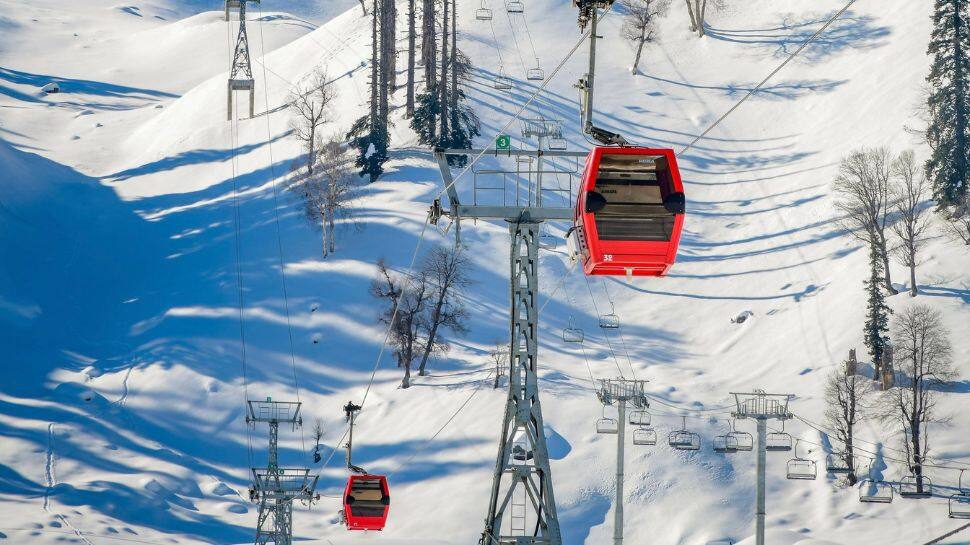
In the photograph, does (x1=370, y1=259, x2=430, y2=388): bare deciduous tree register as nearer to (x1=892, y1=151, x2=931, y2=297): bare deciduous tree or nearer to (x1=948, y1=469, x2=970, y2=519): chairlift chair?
(x1=892, y1=151, x2=931, y2=297): bare deciduous tree

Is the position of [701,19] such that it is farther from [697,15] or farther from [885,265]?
[885,265]

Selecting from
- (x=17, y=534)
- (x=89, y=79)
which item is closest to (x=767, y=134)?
(x=17, y=534)

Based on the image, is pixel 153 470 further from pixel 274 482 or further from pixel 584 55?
pixel 584 55

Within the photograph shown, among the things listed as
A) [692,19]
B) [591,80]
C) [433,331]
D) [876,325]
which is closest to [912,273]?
[876,325]

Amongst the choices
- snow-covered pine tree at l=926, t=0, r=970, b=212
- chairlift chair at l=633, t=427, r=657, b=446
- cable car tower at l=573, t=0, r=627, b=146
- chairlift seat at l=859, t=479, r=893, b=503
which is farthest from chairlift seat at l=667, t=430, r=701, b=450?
cable car tower at l=573, t=0, r=627, b=146

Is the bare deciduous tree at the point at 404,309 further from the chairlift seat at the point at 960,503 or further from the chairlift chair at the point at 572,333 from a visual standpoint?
the chairlift seat at the point at 960,503

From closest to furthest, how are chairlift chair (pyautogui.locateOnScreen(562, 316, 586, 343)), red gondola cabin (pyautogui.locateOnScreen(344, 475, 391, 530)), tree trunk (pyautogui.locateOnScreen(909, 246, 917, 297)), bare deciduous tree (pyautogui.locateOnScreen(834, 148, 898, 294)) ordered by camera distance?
red gondola cabin (pyautogui.locateOnScreen(344, 475, 391, 530)), tree trunk (pyautogui.locateOnScreen(909, 246, 917, 297)), bare deciduous tree (pyautogui.locateOnScreen(834, 148, 898, 294)), chairlift chair (pyautogui.locateOnScreen(562, 316, 586, 343))
